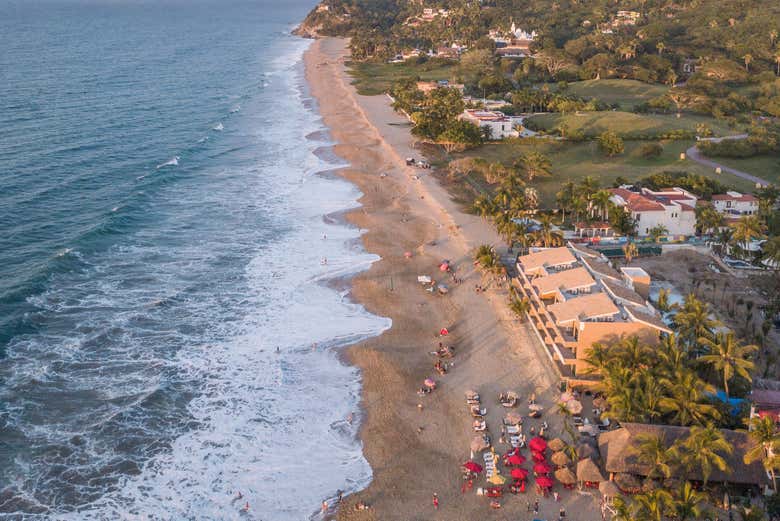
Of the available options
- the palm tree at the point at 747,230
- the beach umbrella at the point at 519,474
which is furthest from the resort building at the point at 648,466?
the palm tree at the point at 747,230

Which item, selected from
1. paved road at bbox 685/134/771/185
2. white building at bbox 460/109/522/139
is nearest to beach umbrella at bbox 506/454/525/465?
paved road at bbox 685/134/771/185

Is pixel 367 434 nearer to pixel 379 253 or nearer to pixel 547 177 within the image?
pixel 379 253

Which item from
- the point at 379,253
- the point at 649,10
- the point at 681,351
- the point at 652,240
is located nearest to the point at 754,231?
the point at 652,240

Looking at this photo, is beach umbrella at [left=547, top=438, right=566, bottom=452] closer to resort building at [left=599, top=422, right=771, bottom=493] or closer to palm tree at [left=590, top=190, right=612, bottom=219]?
resort building at [left=599, top=422, right=771, bottom=493]

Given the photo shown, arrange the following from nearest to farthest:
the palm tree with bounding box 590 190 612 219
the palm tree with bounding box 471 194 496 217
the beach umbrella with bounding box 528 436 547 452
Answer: the beach umbrella with bounding box 528 436 547 452, the palm tree with bounding box 590 190 612 219, the palm tree with bounding box 471 194 496 217

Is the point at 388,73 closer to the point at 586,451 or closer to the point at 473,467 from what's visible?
the point at 473,467

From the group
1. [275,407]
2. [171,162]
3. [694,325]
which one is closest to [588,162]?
[694,325]

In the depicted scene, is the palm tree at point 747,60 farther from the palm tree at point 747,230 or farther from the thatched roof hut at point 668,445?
the thatched roof hut at point 668,445
